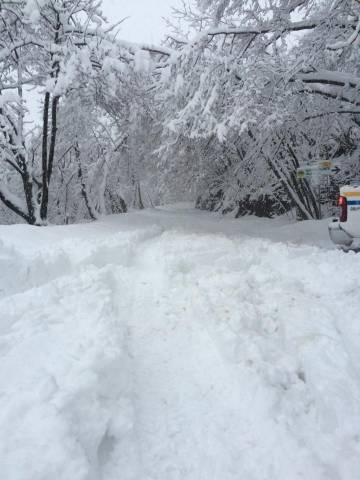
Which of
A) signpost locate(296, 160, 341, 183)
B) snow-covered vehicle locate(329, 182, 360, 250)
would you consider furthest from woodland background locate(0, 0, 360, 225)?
snow-covered vehicle locate(329, 182, 360, 250)

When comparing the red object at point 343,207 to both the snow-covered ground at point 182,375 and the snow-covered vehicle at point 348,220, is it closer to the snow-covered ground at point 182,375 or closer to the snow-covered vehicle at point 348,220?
the snow-covered vehicle at point 348,220

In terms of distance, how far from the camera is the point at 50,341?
3.17 meters

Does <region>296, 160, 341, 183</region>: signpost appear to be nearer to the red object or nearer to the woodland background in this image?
the woodland background

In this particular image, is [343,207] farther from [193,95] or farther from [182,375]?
[193,95]

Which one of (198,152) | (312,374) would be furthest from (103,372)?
(198,152)

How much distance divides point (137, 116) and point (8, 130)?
4.08 meters

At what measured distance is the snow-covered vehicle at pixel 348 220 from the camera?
589 centimetres

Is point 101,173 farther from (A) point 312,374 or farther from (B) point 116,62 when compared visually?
(A) point 312,374

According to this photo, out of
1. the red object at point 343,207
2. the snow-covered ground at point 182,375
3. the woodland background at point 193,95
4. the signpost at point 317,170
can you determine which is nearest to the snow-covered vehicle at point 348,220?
the red object at point 343,207

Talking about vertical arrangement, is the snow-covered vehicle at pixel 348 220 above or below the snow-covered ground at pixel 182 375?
above

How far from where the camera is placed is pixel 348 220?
6016 millimetres

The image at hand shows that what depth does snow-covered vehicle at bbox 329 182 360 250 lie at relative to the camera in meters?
5.89

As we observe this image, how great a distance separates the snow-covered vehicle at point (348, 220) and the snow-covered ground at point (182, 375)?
0.66 m

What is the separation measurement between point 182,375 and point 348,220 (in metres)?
4.35
